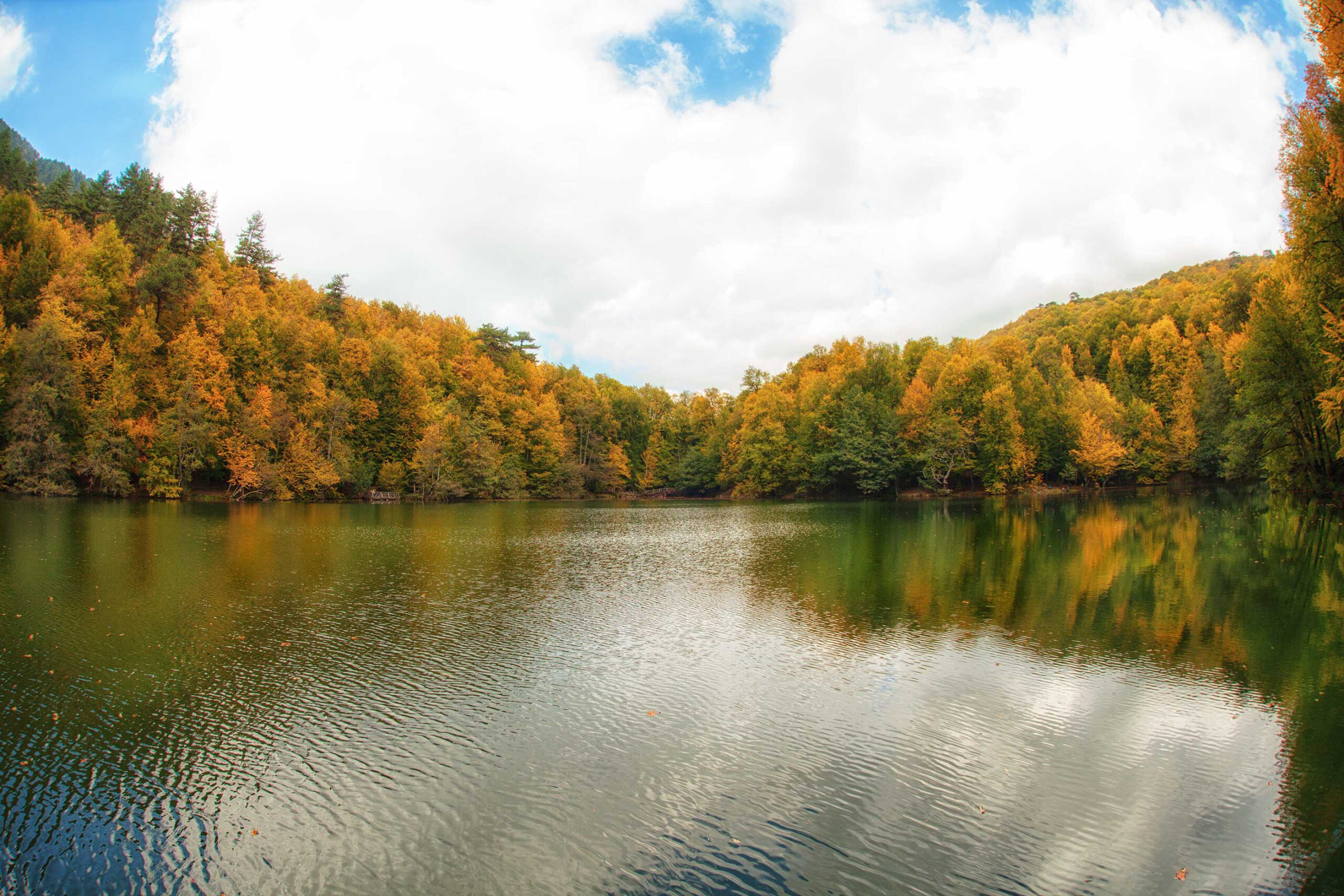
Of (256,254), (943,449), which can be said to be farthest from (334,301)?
(943,449)

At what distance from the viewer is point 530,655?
1361cm

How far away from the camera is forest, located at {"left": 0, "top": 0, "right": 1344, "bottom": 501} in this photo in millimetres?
34281

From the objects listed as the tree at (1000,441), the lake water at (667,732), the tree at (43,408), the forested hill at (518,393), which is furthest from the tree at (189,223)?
the tree at (1000,441)

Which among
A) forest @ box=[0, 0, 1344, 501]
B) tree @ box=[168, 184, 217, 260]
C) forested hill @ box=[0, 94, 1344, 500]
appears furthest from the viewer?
tree @ box=[168, 184, 217, 260]

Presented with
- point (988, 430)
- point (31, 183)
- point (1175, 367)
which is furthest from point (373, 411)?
point (1175, 367)

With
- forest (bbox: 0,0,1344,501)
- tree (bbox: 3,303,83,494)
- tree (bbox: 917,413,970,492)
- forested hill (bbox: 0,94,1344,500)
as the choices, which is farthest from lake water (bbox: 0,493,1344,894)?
tree (bbox: 917,413,970,492)

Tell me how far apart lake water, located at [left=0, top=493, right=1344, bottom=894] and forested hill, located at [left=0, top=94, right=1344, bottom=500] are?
1805cm

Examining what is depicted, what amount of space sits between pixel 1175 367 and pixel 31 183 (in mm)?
121302

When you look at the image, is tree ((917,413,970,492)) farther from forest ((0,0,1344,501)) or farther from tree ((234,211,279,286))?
tree ((234,211,279,286))

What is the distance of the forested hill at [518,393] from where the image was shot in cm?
4822

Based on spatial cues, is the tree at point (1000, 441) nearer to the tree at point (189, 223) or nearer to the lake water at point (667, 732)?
the lake water at point (667, 732)

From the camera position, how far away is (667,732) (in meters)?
9.91

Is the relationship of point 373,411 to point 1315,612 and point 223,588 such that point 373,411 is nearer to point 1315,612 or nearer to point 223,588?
point 223,588

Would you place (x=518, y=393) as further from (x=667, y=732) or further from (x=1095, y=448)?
(x=667, y=732)
